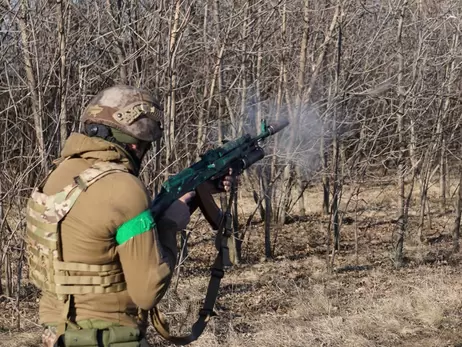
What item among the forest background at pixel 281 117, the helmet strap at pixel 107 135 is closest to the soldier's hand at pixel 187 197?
the helmet strap at pixel 107 135

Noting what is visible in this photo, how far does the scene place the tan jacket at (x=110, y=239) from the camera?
7.47 feet

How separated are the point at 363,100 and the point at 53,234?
Answer: 30.6 feet

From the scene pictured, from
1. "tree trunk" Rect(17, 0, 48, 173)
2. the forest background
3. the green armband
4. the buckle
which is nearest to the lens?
the green armband

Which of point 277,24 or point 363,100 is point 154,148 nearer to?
point 277,24

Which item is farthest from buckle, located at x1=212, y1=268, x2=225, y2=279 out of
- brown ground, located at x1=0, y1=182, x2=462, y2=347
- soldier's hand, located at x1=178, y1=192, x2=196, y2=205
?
brown ground, located at x1=0, y1=182, x2=462, y2=347

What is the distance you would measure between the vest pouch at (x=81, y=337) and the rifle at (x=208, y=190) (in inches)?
15.7

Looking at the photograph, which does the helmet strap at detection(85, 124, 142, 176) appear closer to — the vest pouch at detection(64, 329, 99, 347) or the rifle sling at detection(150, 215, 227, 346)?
the vest pouch at detection(64, 329, 99, 347)

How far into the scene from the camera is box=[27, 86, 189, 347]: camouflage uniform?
7.50ft

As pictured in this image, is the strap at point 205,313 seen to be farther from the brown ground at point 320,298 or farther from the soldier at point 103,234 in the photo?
the brown ground at point 320,298

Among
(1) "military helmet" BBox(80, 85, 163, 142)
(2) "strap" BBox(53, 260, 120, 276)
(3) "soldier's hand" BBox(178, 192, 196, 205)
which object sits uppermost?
(1) "military helmet" BBox(80, 85, 163, 142)

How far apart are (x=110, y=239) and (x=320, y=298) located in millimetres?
5617

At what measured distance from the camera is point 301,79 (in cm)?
968

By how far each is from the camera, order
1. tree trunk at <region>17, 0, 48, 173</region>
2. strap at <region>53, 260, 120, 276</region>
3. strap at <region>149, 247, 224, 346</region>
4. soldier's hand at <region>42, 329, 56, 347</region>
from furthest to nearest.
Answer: tree trunk at <region>17, 0, 48, 173</region> < strap at <region>149, 247, 224, 346</region> < soldier's hand at <region>42, 329, 56, 347</region> < strap at <region>53, 260, 120, 276</region>

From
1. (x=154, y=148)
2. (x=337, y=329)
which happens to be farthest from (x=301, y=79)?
(x=337, y=329)
